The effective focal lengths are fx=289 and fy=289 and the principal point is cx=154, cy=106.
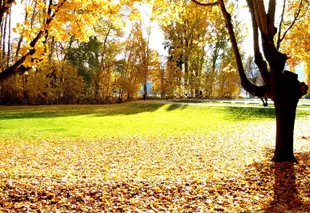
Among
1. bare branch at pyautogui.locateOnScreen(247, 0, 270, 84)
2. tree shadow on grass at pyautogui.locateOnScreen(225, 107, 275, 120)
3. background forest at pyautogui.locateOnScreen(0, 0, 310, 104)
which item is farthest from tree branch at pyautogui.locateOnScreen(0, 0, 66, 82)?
background forest at pyautogui.locateOnScreen(0, 0, 310, 104)

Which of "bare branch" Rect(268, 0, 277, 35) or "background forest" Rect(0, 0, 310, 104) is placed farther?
"background forest" Rect(0, 0, 310, 104)

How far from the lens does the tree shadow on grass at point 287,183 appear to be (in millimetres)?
5195

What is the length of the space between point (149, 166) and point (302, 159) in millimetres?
4245

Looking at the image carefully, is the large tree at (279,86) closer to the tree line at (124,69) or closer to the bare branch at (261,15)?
the bare branch at (261,15)

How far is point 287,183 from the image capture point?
6246 millimetres

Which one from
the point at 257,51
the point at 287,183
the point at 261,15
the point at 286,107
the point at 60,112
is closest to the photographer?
the point at 287,183

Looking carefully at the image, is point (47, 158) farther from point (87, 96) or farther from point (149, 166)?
point (87, 96)

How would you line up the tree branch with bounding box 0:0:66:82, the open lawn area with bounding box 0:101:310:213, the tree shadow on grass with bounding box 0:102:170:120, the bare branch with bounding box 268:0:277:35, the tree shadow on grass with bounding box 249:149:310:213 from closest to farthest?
the tree shadow on grass with bounding box 249:149:310:213, the open lawn area with bounding box 0:101:310:213, the tree branch with bounding box 0:0:66:82, the bare branch with bounding box 268:0:277:35, the tree shadow on grass with bounding box 0:102:170:120

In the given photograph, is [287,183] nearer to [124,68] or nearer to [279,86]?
[279,86]

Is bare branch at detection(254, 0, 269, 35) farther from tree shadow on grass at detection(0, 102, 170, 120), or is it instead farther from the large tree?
tree shadow on grass at detection(0, 102, 170, 120)

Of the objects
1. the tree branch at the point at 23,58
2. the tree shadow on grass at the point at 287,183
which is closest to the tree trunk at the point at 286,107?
the tree shadow on grass at the point at 287,183

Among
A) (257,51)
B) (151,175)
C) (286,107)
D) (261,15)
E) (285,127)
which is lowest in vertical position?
(151,175)

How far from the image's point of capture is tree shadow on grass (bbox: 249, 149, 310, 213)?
520 cm

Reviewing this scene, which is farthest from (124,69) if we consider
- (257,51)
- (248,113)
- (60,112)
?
(257,51)
